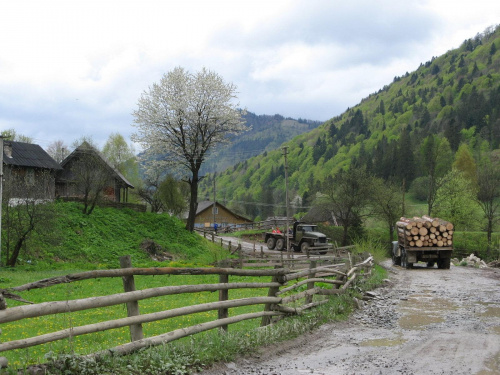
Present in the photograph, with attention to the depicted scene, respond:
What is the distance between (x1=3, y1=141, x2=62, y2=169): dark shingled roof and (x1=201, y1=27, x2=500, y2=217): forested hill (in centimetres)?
6224

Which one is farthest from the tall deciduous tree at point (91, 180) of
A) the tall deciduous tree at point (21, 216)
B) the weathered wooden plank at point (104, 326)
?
the weathered wooden plank at point (104, 326)

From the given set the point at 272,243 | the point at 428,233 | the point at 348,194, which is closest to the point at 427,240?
the point at 428,233

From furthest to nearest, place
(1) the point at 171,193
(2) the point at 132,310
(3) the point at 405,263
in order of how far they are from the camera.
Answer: (1) the point at 171,193, (3) the point at 405,263, (2) the point at 132,310

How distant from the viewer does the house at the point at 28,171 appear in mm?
27062

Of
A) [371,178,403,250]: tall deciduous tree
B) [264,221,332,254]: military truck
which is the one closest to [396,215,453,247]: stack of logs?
[264,221,332,254]: military truck

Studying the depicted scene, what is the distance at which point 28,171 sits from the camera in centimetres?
4066

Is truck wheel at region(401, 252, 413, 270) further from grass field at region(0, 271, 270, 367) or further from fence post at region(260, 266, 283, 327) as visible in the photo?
fence post at region(260, 266, 283, 327)

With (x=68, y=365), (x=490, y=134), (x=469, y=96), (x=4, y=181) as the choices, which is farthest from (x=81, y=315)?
(x=469, y=96)

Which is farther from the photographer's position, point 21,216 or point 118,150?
point 118,150

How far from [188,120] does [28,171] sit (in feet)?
45.2

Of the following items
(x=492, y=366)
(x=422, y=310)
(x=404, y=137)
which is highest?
(x=404, y=137)

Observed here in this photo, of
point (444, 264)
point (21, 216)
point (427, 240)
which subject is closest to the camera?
point (427, 240)

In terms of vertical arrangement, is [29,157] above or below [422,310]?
above

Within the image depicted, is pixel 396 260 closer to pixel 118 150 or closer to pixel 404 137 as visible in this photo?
pixel 118 150
